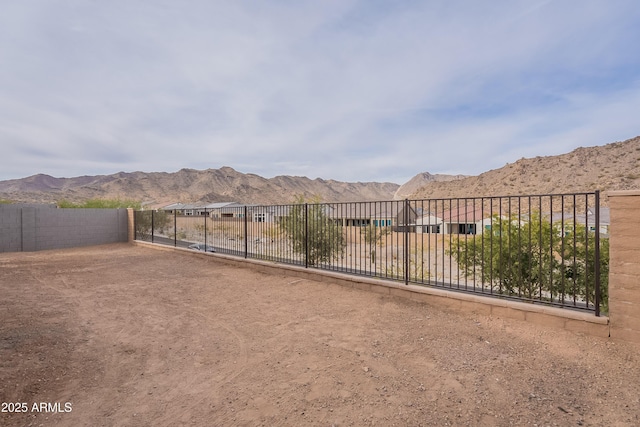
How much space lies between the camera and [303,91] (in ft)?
70.6

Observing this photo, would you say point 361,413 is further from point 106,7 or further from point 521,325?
point 106,7

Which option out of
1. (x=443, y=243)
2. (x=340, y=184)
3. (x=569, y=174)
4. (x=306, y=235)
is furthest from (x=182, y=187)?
(x=443, y=243)

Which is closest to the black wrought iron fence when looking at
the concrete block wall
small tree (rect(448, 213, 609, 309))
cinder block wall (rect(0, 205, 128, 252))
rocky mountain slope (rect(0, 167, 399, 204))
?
small tree (rect(448, 213, 609, 309))

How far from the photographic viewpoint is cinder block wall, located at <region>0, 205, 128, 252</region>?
15227mm

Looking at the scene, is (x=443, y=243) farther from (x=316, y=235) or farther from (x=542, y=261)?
(x=316, y=235)

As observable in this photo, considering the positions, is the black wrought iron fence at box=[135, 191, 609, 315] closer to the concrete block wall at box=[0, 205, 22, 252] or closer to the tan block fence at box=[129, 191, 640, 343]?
the tan block fence at box=[129, 191, 640, 343]

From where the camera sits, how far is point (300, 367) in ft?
11.1

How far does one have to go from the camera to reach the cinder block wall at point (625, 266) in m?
3.65

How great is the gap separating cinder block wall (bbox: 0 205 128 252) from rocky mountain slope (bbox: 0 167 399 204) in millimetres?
71968

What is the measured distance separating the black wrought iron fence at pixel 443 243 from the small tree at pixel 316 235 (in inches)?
1.1

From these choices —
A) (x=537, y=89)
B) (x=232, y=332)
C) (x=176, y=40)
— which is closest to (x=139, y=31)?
(x=176, y=40)

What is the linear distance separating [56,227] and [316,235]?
51.5ft

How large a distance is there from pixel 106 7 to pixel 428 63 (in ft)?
42.2

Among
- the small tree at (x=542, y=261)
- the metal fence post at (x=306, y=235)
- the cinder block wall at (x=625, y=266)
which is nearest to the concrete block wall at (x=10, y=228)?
the metal fence post at (x=306, y=235)
